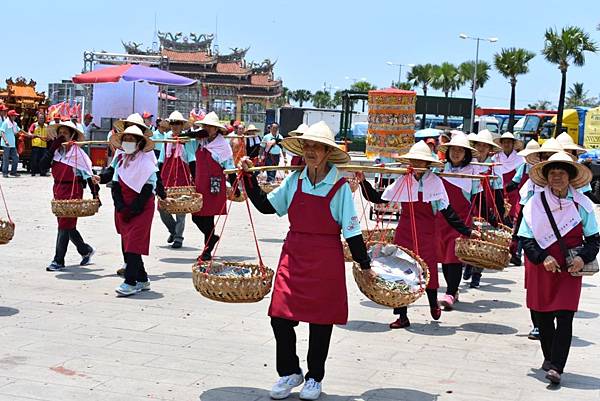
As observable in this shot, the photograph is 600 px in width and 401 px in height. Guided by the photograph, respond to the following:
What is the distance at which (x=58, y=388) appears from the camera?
19.0 feet

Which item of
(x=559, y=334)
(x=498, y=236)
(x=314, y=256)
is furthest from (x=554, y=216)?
(x=498, y=236)

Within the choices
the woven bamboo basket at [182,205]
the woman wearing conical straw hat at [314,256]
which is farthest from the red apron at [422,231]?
the woven bamboo basket at [182,205]

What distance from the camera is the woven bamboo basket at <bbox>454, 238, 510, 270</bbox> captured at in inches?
313

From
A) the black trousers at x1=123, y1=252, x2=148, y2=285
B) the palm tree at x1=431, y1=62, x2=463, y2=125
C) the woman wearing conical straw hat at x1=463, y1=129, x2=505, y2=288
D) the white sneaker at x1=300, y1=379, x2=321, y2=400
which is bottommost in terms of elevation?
the white sneaker at x1=300, y1=379, x2=321, y2=400

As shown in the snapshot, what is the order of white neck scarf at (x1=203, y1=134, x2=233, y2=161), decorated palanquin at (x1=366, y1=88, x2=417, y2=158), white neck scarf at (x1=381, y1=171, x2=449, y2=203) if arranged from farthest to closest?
decorated palanquin at (x1=366, y1=88, x2=417, y2=158), white neck scarf at (x1=203, y1=134, x2=233, y2=161), white neck scarf at (x1=381, y1=171, x2=449, y2=203)

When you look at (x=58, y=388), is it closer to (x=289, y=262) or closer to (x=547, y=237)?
(x=289, y=262)

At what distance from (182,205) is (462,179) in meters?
3.08

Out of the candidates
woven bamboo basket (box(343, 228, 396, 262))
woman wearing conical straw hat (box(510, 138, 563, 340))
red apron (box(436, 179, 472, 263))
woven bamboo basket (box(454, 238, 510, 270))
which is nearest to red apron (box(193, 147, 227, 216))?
woven bamboo basket (box(343, 228, 396, 262))

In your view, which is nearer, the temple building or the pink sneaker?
the pink sneaker

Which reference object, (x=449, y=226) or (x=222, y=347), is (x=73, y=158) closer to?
(x=222, y=347)

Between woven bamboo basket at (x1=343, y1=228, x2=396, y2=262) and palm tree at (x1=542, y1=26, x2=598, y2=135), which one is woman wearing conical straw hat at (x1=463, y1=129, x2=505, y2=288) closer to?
woven bamboo basket at (x1=343, y1=228, x2=396, y2=262)

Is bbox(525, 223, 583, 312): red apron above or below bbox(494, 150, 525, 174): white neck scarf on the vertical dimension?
below

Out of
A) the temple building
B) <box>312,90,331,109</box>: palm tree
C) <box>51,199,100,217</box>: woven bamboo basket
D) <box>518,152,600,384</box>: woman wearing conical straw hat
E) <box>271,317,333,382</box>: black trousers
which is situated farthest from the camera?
<box>312,90,331,109</box>: palm tree

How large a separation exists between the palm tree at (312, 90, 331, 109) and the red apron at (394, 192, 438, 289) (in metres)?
117
